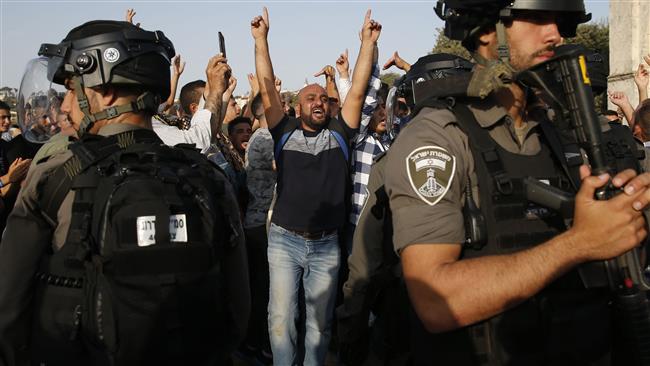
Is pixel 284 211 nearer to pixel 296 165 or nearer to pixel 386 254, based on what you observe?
pixel 296 165

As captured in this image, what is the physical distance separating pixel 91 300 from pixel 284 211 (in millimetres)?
3488

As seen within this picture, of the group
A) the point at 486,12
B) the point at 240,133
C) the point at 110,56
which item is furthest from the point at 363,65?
the point at 486,12

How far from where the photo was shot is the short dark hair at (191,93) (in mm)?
7562

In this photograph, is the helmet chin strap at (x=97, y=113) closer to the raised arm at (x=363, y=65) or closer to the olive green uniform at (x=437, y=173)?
the olive green uniform at (x=437, y=173)

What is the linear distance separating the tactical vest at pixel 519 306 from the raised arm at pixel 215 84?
2901 millimetres

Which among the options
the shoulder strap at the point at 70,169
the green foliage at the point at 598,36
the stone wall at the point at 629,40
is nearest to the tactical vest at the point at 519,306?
the shoulder strap at the point at 70,169

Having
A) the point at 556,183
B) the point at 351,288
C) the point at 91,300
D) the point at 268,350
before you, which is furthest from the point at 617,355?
the point at 268,350

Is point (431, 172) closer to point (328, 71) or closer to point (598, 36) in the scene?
→ point (328, 71)

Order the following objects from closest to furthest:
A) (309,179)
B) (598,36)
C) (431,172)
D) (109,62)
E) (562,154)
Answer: (431,172)
(562,154)
(109,62)
(309,179)
(598,36)

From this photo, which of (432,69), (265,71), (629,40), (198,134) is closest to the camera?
(432,69)

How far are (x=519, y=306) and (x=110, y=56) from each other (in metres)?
1.73

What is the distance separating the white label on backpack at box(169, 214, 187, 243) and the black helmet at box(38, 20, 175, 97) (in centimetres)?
63

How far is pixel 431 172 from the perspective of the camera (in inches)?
84.0

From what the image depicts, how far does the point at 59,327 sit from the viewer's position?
8.30 ft
